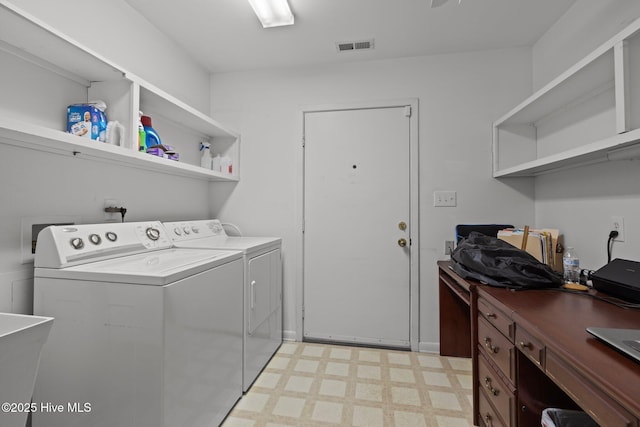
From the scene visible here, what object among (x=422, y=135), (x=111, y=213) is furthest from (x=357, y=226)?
(x=111, y=213)

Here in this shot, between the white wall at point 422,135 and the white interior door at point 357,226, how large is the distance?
5.3 inches

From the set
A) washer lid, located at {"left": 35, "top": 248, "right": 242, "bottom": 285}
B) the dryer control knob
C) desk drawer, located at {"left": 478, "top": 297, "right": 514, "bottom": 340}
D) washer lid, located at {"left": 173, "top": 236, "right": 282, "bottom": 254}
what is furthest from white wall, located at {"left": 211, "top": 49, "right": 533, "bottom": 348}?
the dryer control knob

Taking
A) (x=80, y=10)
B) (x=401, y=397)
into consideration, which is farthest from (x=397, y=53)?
(x=401, y=397)

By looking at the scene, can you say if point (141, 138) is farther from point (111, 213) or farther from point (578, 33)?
point (578, 33)

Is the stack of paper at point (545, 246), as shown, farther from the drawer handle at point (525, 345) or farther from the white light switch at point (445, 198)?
the drawer handle at point (525, 345)

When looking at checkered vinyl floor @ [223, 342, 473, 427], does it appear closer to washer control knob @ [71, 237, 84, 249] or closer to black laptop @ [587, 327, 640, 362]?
black laptop @ [587, 327, 640, 362]

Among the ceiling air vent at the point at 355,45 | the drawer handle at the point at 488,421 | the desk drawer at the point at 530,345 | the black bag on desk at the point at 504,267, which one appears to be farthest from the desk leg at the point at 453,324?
the ceiling air vent at the point at 355,45

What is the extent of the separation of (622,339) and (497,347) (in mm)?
553

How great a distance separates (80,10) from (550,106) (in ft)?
9.53

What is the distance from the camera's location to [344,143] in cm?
252

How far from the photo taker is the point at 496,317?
4.17ft

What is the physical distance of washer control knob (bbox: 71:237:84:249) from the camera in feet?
4.31

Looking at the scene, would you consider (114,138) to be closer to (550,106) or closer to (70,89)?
(70,89)

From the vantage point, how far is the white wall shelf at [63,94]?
3.61 ft
